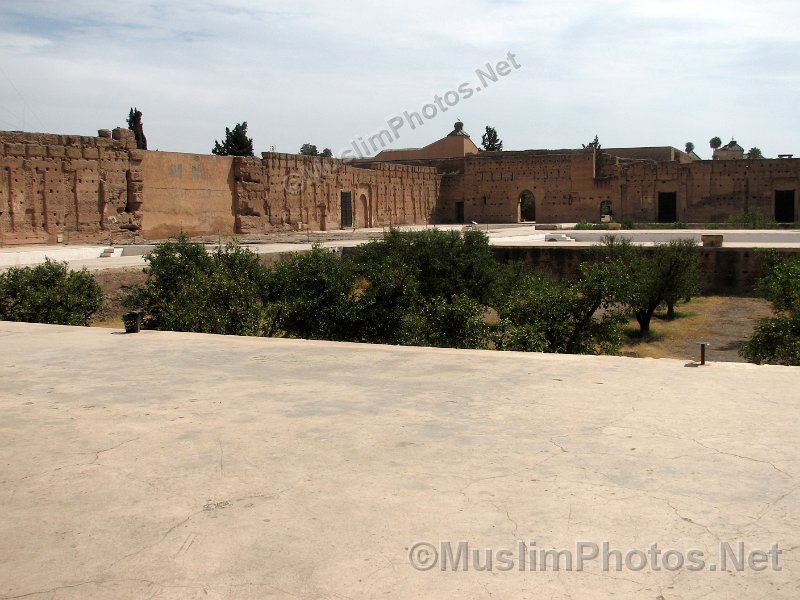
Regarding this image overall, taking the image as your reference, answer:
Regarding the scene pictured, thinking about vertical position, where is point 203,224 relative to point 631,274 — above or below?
above

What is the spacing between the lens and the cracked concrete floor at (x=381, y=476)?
276 centimetres

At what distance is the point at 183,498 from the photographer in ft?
11.3

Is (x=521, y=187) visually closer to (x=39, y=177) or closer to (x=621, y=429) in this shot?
(x=39, y=177)

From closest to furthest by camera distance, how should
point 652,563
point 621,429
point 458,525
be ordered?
point 652,563, point 458,525, point 621,429

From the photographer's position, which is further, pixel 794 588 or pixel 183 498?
pixel 183 498

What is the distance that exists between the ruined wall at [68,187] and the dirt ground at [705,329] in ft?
→ 51.7

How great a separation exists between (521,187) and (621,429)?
3764 centimetres

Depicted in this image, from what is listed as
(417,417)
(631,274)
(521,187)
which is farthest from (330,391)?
(521,187)

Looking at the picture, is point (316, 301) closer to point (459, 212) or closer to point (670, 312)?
point (670, 312)

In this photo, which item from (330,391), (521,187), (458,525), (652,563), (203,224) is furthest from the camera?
(521,187)

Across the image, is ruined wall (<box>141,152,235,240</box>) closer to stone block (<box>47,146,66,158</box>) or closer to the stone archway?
stone block (<box>47,146,66,158</box>)

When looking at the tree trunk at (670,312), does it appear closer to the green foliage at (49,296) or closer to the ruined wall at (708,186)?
the green foliage at (49,296)

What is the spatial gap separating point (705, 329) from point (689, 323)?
780 millimetres

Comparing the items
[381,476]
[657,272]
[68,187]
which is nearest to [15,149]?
[68,187]
